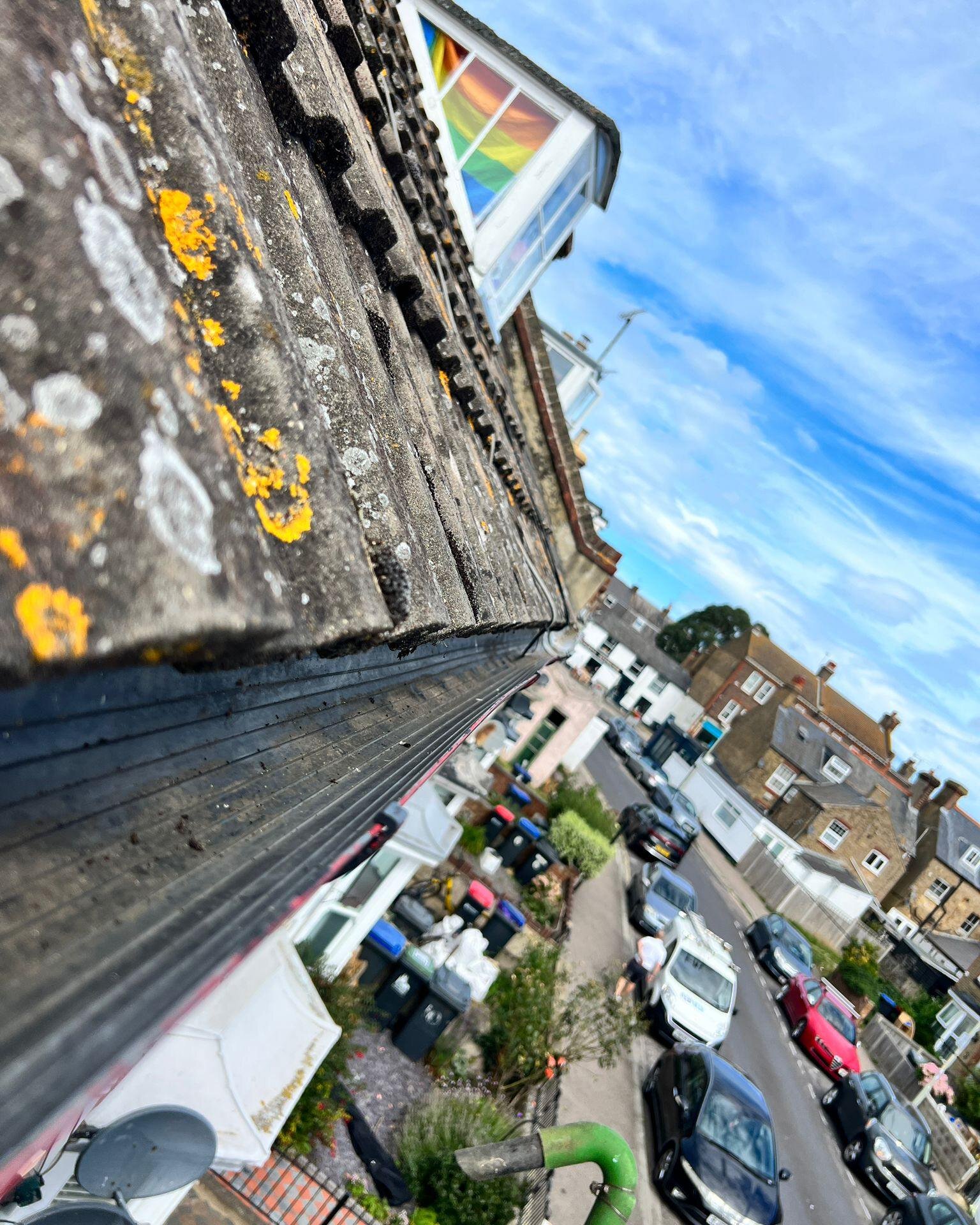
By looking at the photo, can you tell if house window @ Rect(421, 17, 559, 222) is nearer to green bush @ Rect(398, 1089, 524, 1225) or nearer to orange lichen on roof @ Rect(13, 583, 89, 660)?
orange lichen on roof @ Rect(13, 583, 89, 660)

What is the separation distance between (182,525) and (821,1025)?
74.1 feet

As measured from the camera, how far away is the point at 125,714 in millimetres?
1267

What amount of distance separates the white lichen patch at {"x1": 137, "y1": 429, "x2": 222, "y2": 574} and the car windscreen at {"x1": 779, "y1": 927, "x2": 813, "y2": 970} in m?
26.7

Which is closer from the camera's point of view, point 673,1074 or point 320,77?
point 320,77

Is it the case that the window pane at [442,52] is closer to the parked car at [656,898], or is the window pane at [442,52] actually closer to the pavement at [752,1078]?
the pavement at [752,1078]

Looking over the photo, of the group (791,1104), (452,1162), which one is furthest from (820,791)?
A: (452,1162)

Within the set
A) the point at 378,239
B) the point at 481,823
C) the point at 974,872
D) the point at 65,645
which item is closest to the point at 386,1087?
the point at 481,823

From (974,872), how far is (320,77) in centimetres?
5591

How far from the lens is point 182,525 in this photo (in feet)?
2.83

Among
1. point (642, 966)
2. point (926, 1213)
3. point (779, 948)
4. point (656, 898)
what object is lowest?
point (642, 966)

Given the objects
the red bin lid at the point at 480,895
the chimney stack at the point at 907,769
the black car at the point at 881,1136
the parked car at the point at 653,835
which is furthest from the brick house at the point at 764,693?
the red bin lid at the point at 480,895

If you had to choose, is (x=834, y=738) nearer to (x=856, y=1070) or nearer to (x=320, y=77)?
(x=856, y=1070)

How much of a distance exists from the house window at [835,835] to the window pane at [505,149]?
44.7m

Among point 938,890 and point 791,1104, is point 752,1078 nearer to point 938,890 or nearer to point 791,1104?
point 791,1104
